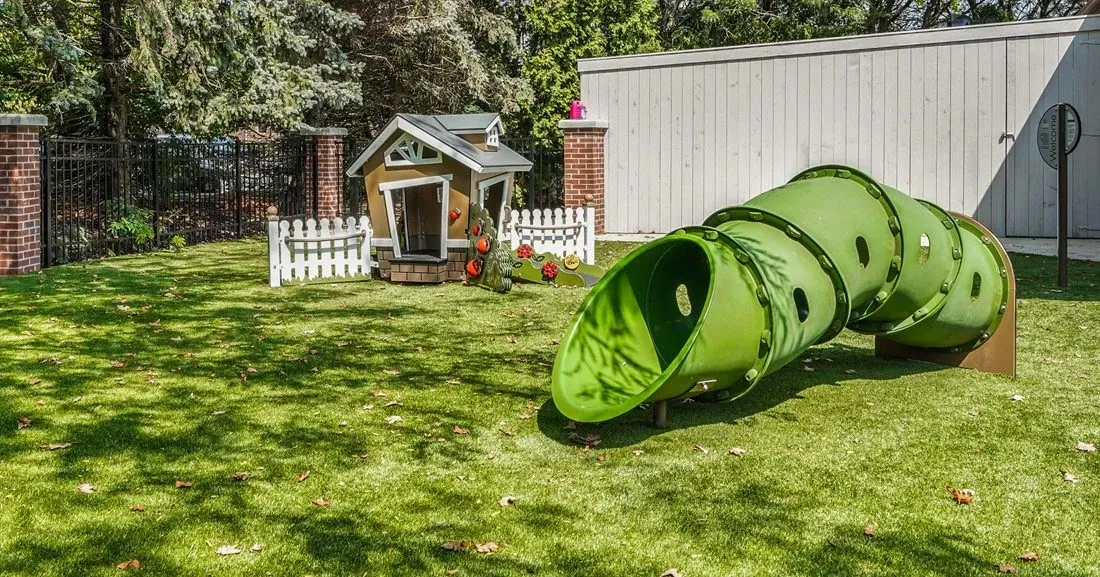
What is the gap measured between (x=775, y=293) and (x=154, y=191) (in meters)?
13.5

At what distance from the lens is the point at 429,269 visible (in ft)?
39.5

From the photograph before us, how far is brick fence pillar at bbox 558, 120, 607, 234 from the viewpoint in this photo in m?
17.9

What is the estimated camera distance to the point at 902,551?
13.6 ft

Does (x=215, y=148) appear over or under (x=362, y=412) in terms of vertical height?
over

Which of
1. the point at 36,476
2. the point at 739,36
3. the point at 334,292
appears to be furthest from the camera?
the point at 739,36

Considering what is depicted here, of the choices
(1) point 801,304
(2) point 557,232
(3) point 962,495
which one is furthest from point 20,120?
(3) point 962,495

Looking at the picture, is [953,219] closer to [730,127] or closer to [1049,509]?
[1049,509]

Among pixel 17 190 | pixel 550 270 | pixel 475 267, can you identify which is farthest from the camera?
pixel 17 190

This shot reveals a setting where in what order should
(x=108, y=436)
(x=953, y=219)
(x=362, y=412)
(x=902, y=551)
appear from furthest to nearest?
(x=953, y=219) → (x=362, y=412) → (x=108, y=436) → (x=902, y=551)

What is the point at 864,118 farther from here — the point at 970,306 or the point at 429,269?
the point at 970,306

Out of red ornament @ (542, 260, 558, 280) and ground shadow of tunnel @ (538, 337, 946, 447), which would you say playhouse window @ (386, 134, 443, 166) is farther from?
ground shadow of tunnel @ (538, 337, 946, 447)

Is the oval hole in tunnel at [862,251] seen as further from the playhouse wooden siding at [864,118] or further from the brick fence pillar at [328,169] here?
the brick fence pillar at [328,169]

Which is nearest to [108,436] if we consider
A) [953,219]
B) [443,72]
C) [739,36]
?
[953,219]

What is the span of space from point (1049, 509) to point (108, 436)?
15.8ft
